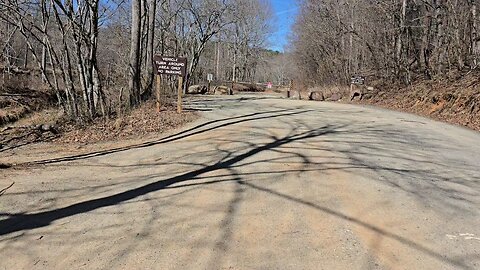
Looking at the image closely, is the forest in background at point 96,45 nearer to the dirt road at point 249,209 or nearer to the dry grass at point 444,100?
the dirt road at point 249,209

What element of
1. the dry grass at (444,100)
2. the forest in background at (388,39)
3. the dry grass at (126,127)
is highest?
the forest in background at (388,39)

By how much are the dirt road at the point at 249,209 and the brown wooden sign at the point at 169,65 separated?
4.53 m

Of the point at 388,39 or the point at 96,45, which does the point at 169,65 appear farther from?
the point at 388,39

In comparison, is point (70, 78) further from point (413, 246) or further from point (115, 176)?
point (413, 246)

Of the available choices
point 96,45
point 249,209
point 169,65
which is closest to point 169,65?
point 169,65

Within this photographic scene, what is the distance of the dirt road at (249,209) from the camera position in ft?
11.2

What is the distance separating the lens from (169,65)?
1217 cm

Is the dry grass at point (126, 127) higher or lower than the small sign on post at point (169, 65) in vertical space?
lower

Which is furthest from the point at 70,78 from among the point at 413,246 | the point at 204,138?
the point at 413,246

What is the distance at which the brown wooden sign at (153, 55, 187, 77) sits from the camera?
12.1 meters

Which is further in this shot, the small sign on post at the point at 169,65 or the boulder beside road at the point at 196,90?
the boulder beside road at the point at 196,90

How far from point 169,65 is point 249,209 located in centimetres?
853

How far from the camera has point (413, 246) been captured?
362 centimetres

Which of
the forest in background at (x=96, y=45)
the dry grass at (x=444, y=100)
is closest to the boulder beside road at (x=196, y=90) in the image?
the forest in background at (x=96, y=45)
